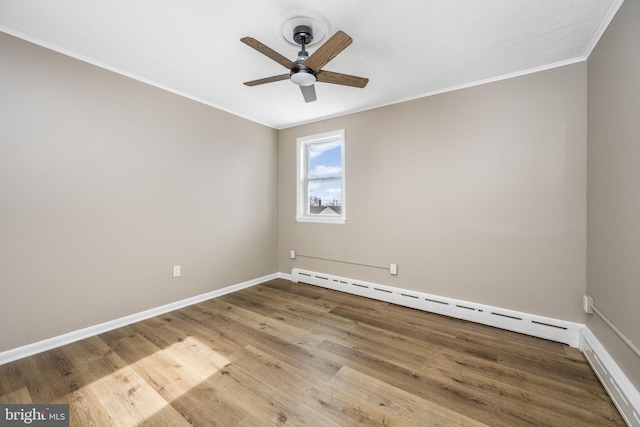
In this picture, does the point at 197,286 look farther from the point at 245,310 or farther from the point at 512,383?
the point at 512,383

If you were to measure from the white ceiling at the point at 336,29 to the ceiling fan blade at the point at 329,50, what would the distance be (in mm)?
266

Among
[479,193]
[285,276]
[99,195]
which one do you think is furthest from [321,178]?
[99,195]

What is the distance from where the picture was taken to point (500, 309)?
8.18 feet

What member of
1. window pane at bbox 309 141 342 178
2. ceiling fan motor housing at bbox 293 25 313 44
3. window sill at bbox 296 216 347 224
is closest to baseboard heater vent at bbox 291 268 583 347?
window sill at bbox 296 216 347 224

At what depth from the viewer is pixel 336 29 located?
6.10 feet

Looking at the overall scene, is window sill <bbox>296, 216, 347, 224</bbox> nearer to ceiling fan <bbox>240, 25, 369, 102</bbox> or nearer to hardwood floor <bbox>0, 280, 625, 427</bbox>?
hardwood floor <bbox>0, 280, 625, 427</bbox>

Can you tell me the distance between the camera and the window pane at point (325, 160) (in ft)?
12.4

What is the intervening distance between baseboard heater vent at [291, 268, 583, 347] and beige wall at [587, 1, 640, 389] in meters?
0.24

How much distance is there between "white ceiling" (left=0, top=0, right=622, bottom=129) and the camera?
5.42ft

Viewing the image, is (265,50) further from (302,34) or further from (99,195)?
(99,195)

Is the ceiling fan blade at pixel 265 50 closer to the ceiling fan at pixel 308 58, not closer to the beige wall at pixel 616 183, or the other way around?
the ceiling fan at pixel 308 58

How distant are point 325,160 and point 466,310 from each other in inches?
105

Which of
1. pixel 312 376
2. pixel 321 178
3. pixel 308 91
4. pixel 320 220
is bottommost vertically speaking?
pixel 312 376

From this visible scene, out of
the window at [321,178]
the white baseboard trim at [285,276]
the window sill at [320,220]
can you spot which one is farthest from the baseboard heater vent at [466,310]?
the window at [321,178]
